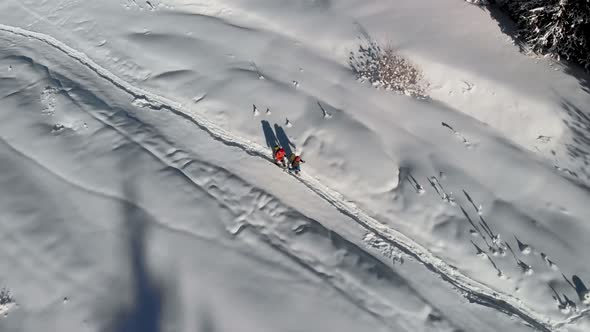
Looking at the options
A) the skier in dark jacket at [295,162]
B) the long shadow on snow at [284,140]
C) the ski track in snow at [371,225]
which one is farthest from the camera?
the long shadow on snow at [284,140]

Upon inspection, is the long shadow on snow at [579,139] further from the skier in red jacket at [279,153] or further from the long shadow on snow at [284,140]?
the skier in red jacket at [279,153]

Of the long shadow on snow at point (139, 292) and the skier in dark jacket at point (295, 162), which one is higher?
the skier in dark jacket at point (295, 162)

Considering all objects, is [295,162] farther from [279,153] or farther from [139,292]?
[139,292]

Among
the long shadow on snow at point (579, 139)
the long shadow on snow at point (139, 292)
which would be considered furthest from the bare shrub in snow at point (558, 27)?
the long shadow on snow at point (139, 292)

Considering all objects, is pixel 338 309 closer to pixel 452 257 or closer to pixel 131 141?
pixel 452 257

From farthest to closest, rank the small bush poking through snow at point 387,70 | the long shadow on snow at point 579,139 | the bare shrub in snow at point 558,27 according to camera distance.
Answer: the small bush poking through snow at point 387,70 < the bare shrub in snow at point 558,27 < the long shadow on snow at point 579,139

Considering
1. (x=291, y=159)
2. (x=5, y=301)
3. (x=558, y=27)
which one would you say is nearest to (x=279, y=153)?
(x=291, y=159)

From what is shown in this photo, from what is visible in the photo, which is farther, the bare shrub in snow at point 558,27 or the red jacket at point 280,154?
the bare shrub in snow at point 558,27

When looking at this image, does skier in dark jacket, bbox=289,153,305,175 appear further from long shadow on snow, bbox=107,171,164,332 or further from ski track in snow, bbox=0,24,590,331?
long shadow on snow, bbox=107,171,164,332
